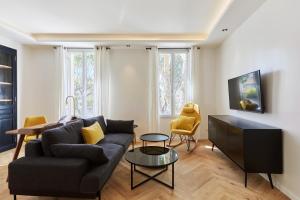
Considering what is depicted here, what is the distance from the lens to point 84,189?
74.5 inches

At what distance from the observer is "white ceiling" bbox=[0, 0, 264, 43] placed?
10.1 ft

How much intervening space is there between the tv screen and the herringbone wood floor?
1074 mm

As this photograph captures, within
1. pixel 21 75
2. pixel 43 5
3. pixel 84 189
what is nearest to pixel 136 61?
pixel 43 5

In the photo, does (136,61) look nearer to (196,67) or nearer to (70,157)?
(196,67)

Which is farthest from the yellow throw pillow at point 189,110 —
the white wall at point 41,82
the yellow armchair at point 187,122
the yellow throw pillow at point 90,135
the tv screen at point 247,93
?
the white wall at point 41,82

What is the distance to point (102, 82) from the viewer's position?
4.97 m

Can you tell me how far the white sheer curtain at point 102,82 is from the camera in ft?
16.2

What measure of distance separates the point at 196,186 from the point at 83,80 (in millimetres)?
4085

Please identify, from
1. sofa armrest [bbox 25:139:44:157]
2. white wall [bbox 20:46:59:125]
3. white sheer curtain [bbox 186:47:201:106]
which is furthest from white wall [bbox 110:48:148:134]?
sofa armrest [bbox 25:139:44:157]

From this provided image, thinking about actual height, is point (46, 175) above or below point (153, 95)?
below

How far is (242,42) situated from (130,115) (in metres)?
3.23

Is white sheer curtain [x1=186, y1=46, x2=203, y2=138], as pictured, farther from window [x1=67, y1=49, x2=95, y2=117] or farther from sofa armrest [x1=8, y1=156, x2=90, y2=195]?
sofa armrest [x1=8, y1=156, x2=90, y2=195]

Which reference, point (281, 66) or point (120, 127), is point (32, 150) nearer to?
point (120, 127)

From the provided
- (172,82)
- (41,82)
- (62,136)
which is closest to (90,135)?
(62,136)
